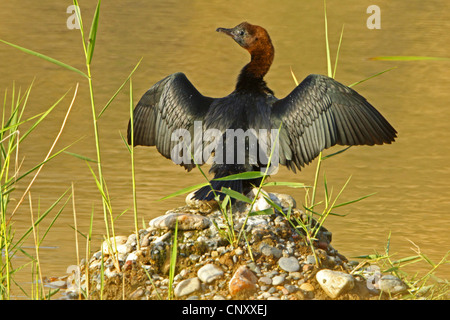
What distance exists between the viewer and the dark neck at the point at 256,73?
18.7 feet

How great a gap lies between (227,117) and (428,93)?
564cm

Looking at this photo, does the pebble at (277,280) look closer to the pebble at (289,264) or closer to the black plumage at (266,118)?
the pebble at (289,264)

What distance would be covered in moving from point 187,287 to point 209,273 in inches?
5.5

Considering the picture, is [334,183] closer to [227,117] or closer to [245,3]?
[227,117]

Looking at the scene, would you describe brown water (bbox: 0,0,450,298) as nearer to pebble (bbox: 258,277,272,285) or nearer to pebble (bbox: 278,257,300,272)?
pebble (bbox: 278,257,300,272)

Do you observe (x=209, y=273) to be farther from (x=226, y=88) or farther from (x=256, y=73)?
(x=226, y=88)

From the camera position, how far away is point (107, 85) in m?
10.0

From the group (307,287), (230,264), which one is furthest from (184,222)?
(307,287)

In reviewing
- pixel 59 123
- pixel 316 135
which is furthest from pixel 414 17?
pixel 316 135

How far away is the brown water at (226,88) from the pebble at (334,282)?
1.06 meters

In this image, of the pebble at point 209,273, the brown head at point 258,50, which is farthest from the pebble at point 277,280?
the brown head at point 258,50

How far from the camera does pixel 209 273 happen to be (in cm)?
442

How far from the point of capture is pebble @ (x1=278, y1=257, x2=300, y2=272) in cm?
452

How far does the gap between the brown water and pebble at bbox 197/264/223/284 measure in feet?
3.08
